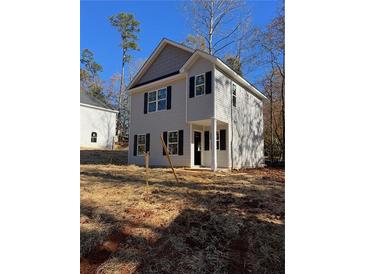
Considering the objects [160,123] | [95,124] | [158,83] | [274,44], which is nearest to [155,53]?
[158,83]

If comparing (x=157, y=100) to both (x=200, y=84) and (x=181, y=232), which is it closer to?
(x=200, y=84)

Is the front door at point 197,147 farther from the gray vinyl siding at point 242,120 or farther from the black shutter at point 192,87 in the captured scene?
the black shutter at point 192,87

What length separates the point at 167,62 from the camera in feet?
38.4

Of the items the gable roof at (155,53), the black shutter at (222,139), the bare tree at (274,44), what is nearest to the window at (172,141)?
the black shutter at (222,139)

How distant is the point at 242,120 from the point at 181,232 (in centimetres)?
926

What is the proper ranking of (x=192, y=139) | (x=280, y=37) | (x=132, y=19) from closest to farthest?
(x=192, y=139) → (x=280, y=37) → (x=132, y=19)

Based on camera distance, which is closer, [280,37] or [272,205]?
[272,205]

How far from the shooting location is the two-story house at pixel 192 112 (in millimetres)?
9617

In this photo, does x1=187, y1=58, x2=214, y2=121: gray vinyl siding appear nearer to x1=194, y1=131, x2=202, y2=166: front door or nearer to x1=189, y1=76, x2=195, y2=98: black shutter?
x1=189, y1=76, x2=195, y2=98: black shutter
